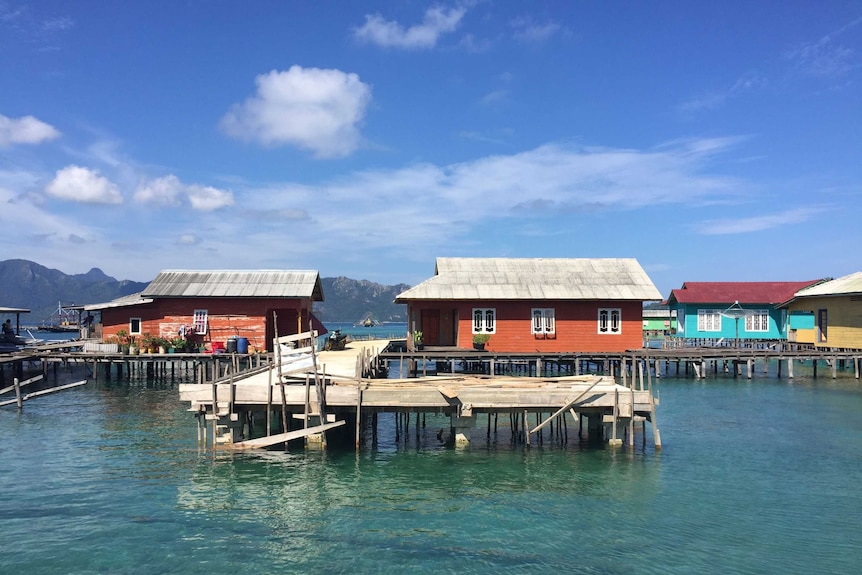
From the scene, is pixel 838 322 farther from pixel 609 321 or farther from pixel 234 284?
pixel 234 284

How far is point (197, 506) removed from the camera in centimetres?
1340

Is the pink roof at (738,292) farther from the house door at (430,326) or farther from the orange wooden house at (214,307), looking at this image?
the orange wooden house at (214,307)

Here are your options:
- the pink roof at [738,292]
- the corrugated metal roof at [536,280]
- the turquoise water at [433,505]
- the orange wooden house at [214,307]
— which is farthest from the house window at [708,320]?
the orange wooden house at [214,307]

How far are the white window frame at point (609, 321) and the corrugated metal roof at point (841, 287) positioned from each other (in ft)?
51.2

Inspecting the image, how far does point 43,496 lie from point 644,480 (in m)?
13.8

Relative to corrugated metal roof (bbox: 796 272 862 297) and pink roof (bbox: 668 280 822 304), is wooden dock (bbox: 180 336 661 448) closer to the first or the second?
corrugated metal roof (bbox: 796 272 862 297)

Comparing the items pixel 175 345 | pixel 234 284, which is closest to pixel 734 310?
pixel 234 284

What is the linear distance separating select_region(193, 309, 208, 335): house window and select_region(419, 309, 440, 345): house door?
12.7 meters

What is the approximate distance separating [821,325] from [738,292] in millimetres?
8122

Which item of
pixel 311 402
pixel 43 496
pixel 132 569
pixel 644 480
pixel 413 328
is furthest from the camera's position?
pixel 413 328

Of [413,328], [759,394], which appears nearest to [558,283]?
[413,328]

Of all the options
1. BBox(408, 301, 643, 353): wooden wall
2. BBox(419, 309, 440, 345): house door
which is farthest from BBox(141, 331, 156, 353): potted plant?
BBox(419, 309, 440, 345): house door

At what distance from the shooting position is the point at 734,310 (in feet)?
168

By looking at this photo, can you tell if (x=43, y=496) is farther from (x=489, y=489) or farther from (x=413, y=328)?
(x=413, y=328)
